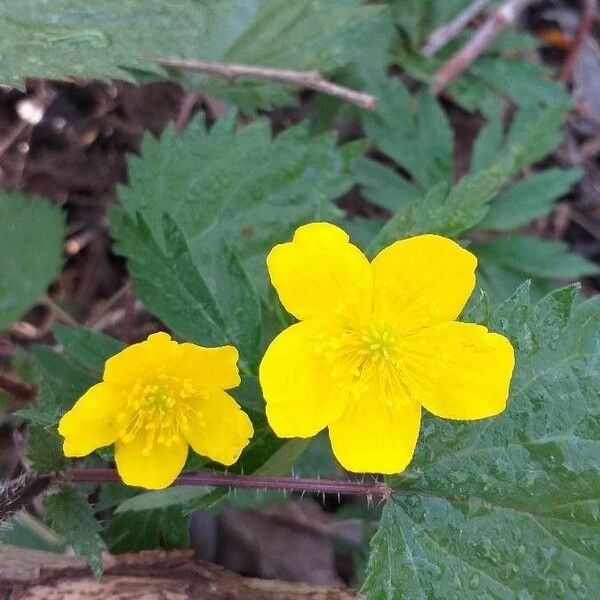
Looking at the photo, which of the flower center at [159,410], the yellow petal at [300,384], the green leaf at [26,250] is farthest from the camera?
the green leaf at [26,250]

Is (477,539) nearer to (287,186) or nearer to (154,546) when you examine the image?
(154,546)

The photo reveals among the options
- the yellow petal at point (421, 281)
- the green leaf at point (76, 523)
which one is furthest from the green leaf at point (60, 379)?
the yellow petal at point (421, 281)

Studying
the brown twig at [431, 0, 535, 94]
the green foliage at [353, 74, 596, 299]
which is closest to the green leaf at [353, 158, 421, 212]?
the green foliage at [353, 74, 596, 299]

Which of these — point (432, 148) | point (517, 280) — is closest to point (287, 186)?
point (432, 148)

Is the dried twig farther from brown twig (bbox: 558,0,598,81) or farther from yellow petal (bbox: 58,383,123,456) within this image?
yellow petal (bbox: 58,383,123,456)

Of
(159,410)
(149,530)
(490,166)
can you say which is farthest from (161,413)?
(490,166)

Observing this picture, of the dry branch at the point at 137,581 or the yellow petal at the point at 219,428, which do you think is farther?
the dry branch at the point at 137,581

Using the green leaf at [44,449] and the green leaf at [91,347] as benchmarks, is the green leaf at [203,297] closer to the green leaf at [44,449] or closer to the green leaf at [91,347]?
the green leaf at [91,347]
